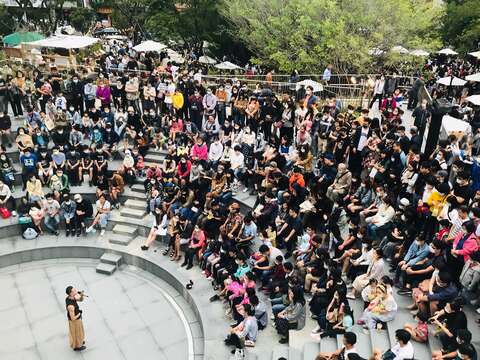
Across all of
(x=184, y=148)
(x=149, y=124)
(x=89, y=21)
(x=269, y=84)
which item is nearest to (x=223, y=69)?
(x=269, y=84)

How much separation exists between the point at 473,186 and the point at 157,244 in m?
9.18

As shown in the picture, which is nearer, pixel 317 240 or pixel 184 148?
pixel 317 240

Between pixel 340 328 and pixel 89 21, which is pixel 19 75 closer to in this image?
pixel 340 328

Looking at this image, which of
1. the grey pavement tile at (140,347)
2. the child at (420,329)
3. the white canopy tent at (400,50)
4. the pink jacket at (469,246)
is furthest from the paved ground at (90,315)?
the white canopy tent at (400,50)

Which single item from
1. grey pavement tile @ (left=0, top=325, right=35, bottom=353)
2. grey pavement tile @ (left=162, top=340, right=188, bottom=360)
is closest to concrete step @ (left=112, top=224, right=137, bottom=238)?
grey pavement tile @ (left=0, top=325, right=35, bottom=353)

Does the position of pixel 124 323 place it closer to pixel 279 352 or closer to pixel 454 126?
pixel 279 352

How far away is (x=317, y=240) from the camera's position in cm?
1055

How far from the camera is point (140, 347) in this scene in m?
11.4

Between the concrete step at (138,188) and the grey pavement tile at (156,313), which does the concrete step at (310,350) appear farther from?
the concrete step at (138,188)

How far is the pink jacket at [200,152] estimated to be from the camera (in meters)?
15.8

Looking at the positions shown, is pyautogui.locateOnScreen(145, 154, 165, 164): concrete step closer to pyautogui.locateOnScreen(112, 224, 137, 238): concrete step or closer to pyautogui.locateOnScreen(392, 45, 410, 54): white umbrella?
pyautogui.locateOnScreen(112, 224, 137, 238): concrete step

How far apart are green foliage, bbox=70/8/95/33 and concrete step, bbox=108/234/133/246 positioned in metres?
37.9

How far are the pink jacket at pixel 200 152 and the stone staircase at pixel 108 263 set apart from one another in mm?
4092

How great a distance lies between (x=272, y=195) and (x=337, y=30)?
10.7 metres
